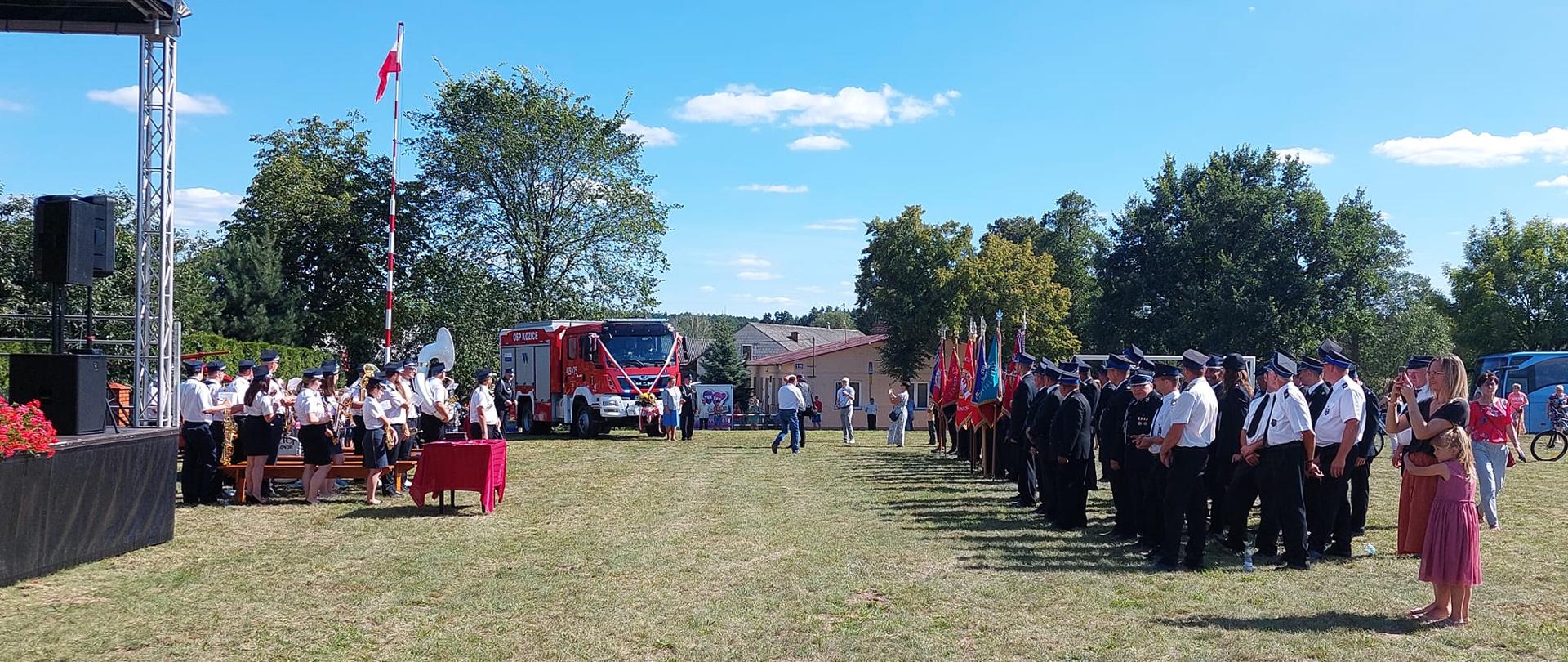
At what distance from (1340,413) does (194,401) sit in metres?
11.4

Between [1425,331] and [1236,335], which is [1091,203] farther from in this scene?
[1236,335]

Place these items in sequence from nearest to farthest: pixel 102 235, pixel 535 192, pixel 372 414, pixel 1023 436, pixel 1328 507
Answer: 1. pixel 1328 507
2. pixel 102 235
3. pixel 372 414
4. pixel 1023 436
5. pixel 535 192

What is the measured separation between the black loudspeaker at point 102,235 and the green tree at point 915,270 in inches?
1411

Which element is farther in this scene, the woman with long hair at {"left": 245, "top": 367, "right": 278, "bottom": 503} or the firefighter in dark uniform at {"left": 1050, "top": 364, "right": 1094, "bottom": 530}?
the woman with long hair at {"left": 245, "top": 367, "right": 278, "bottom": 503}

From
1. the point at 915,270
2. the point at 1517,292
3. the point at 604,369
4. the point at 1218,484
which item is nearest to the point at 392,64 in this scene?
the point at 604,369

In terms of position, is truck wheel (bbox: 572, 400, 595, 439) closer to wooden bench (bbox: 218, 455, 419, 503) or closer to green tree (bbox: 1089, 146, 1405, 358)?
wooden bench (bbox: 218, 455, 419, 503)

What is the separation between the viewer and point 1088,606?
741 centimetres

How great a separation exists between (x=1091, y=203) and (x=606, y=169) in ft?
126

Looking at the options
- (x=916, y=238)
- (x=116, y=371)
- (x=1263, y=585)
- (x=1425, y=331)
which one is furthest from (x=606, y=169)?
(x=1425, y=331)

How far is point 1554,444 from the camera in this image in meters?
23.2

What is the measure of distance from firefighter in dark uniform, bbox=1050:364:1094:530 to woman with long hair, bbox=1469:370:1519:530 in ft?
12.5

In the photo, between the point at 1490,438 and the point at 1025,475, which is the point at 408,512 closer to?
the point at 1025,475

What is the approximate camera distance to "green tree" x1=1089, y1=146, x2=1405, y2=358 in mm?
42688

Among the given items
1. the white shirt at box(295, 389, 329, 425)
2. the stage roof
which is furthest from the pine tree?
the stage roof
